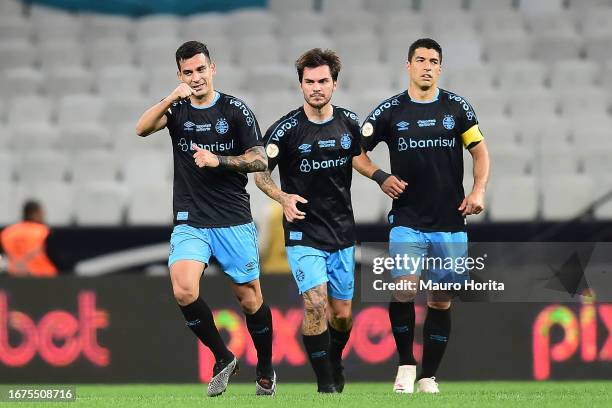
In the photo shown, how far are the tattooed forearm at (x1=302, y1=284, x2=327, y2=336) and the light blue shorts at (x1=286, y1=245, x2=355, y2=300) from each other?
0.14ft

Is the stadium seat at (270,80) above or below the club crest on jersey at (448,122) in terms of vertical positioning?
above

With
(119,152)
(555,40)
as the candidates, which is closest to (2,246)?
(119,152)

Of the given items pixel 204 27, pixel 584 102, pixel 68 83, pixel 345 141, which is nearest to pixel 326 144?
pixel 345 141

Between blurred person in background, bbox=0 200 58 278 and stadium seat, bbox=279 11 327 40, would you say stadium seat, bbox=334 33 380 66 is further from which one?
blurred person in background, bbox=0 200 58 278

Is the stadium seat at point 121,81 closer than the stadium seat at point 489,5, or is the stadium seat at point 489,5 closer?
the stadium seat at point 121,81

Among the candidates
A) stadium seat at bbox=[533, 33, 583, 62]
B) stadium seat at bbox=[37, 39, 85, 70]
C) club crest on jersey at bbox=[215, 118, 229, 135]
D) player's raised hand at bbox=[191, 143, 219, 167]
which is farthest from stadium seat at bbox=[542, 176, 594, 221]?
stadium seat at bbox=[37, 39, 85, 70]

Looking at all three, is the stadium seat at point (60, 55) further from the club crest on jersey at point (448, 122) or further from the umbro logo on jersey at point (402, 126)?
the club crest on jersey at point (448, 122)

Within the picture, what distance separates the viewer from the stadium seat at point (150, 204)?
13898mm

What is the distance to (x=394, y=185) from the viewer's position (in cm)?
891

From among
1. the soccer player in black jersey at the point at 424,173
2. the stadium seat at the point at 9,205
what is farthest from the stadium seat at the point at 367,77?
the soccer player in black jersey at the point at 424,173

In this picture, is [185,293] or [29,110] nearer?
[185,293]

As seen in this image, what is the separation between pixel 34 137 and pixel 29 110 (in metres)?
0.76

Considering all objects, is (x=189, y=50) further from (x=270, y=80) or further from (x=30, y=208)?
(x=270, y=80)

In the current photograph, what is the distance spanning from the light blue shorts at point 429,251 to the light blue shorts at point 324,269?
0.31 m
